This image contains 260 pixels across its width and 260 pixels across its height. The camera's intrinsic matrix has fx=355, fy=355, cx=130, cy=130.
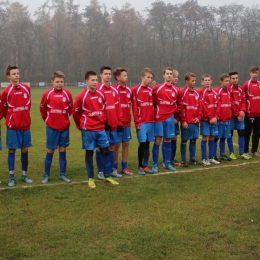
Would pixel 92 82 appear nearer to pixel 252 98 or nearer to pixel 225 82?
pixel 225 82

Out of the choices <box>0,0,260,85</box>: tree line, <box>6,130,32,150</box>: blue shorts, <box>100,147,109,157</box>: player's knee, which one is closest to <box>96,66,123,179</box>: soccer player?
<box>100,147,109,157</box>: player's knee

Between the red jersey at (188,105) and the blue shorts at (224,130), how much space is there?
2.42 feet

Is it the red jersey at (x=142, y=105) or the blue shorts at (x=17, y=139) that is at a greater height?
the red jersey at (x=142, y=105)

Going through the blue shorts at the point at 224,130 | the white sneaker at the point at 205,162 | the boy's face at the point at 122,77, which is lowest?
the white sneaker at the point at 205,162

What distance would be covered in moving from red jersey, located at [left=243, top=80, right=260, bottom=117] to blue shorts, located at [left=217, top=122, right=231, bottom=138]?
0.78 m

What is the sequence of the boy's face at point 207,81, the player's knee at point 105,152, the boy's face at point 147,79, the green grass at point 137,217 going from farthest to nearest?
the boy's face at point 207,81 < the boy's face at point 147,79 < the player's knee at point 105,152 < the green grass at point 137,217

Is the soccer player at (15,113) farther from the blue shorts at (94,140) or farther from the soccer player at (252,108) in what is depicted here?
the soccer player at (252,108)

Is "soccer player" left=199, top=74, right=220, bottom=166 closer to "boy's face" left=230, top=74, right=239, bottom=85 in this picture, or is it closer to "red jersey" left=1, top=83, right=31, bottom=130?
"boy's face" left=230, top=74, right=239, bottom=85

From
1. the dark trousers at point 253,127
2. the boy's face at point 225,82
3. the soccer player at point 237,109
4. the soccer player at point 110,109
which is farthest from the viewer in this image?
the dark trousers at point 253,127

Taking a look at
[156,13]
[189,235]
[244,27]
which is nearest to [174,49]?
[156,13]

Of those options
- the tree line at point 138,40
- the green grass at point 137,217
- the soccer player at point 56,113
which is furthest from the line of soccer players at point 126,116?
the tree line at point 138,40

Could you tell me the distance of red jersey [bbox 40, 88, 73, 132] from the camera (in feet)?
19.9

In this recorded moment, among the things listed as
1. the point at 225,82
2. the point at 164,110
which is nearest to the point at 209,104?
the point at 225,82

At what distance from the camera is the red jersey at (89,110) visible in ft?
19.3
